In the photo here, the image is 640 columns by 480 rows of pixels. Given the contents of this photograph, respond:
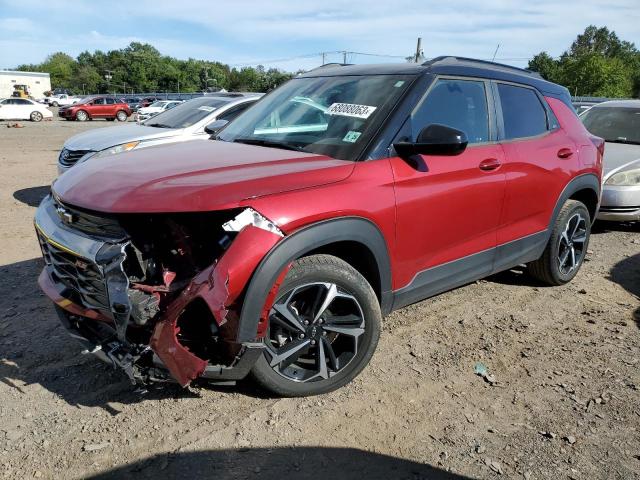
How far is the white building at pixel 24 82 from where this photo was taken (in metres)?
70.1

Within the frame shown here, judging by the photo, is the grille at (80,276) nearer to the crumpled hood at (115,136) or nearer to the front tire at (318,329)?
the front tire at (318,329)

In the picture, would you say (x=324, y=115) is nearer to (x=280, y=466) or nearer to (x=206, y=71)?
(x=280, y=466)

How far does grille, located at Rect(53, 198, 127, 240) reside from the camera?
98.7 inches

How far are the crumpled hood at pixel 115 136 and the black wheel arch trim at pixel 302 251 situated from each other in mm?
5052

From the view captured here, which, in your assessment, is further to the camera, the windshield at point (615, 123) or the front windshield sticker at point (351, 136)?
the windshield at point (615, 123)

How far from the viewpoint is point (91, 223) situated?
262cm

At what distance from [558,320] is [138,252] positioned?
3344 mm

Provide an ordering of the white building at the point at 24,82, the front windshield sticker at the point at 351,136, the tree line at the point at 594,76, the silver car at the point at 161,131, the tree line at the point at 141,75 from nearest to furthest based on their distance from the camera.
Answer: the front windshield sticker at the point at 351,136, the silver car at the point at 161,131, the tree line at the point at 594,76, the white building at the point at 24,82, the tree line at the point at 141,75

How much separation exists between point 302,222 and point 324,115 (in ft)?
3.79

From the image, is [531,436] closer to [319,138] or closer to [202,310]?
[202,310]

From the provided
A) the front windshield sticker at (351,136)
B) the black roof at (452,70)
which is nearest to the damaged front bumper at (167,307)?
the front windshield sticker at (351,136)

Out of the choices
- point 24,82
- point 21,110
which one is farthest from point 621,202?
point 24,82

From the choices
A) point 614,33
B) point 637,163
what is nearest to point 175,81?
point 614,33

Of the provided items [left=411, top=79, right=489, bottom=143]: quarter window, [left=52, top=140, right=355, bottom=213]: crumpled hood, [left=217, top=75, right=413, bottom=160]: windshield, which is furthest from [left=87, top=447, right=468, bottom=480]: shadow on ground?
[left=411, top=79, right=489, bottom=143]: quarter window
